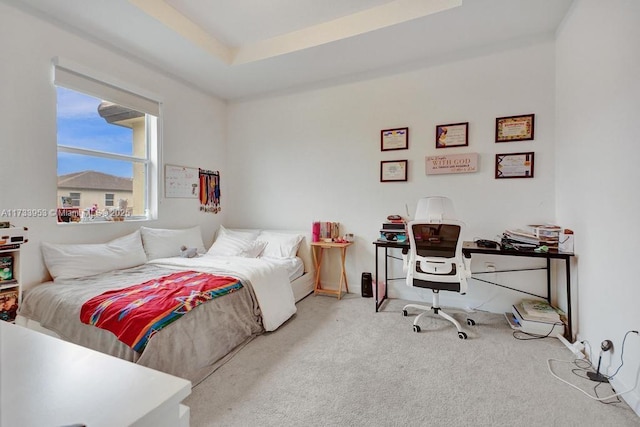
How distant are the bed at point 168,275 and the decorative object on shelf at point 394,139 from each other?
1.58 meters

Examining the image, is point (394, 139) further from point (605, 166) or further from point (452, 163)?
point (605, 166)

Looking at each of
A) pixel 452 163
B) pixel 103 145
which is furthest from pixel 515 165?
pixel 103 145

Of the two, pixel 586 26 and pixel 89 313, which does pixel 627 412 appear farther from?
pixel 89 313

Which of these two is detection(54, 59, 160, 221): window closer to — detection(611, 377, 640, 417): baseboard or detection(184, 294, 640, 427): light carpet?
detection(184, 294, 640, 427): light carpet

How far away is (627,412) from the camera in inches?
61.6

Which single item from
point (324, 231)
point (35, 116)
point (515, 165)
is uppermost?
point (35, 116)

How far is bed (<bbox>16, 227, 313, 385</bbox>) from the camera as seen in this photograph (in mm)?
1801

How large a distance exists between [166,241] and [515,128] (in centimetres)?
397

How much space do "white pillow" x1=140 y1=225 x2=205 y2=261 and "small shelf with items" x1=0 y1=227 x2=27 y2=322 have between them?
1.04 m

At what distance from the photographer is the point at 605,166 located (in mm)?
1902

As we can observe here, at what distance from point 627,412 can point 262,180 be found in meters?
4.00

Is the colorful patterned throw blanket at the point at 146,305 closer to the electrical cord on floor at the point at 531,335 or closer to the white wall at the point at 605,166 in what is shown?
the electrical cord on floor at the point at 531,335

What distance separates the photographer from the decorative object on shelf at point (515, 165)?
2.87 metres

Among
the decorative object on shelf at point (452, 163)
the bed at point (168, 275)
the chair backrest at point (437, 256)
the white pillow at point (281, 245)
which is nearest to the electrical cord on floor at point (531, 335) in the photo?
the chair backrest at point (437, 256)
